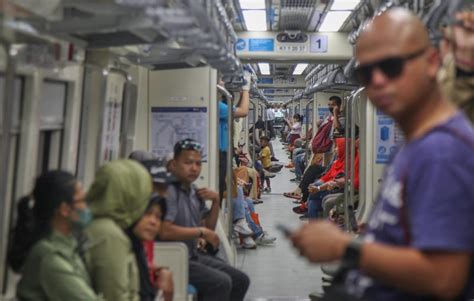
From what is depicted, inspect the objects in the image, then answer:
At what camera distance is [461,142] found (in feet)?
4.83

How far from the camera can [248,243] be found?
7.41 m

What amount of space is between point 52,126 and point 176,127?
173 centimetres

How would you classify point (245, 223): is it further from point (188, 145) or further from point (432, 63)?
point (432, 63)

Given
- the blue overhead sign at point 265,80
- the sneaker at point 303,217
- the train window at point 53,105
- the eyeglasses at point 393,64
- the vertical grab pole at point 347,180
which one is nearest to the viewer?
the eyeglasses at point 393,64

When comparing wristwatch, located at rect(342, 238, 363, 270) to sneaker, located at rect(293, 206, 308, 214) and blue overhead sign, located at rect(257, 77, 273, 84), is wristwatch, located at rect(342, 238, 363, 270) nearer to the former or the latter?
sneaker, located at rect(293, 206, 308, 214)

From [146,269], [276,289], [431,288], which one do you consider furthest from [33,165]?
[276,289]

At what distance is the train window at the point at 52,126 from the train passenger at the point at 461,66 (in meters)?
1.81

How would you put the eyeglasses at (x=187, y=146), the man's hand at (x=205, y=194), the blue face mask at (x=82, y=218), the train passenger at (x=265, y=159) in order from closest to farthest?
the blue face mask at (x=82, y=218) → the eyeglasses at (x=187, y=146) → the man's hand at (x=205, y=194) → the train passenger at (x=265, y=159)

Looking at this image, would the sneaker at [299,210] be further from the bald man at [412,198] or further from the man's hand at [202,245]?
the bald man at [412,198]

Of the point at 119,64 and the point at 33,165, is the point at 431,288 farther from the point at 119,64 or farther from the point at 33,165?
the point at 119,64

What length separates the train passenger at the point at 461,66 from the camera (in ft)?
7.23

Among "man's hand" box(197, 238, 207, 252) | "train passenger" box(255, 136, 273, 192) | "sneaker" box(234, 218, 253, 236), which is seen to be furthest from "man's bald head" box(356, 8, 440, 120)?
"train passenger" box(255, 136, 273, 192)

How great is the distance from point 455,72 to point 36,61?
5.54 feet

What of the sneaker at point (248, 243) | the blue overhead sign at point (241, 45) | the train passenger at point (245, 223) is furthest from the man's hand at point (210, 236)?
the blue overhead sign at point (241, 45)
